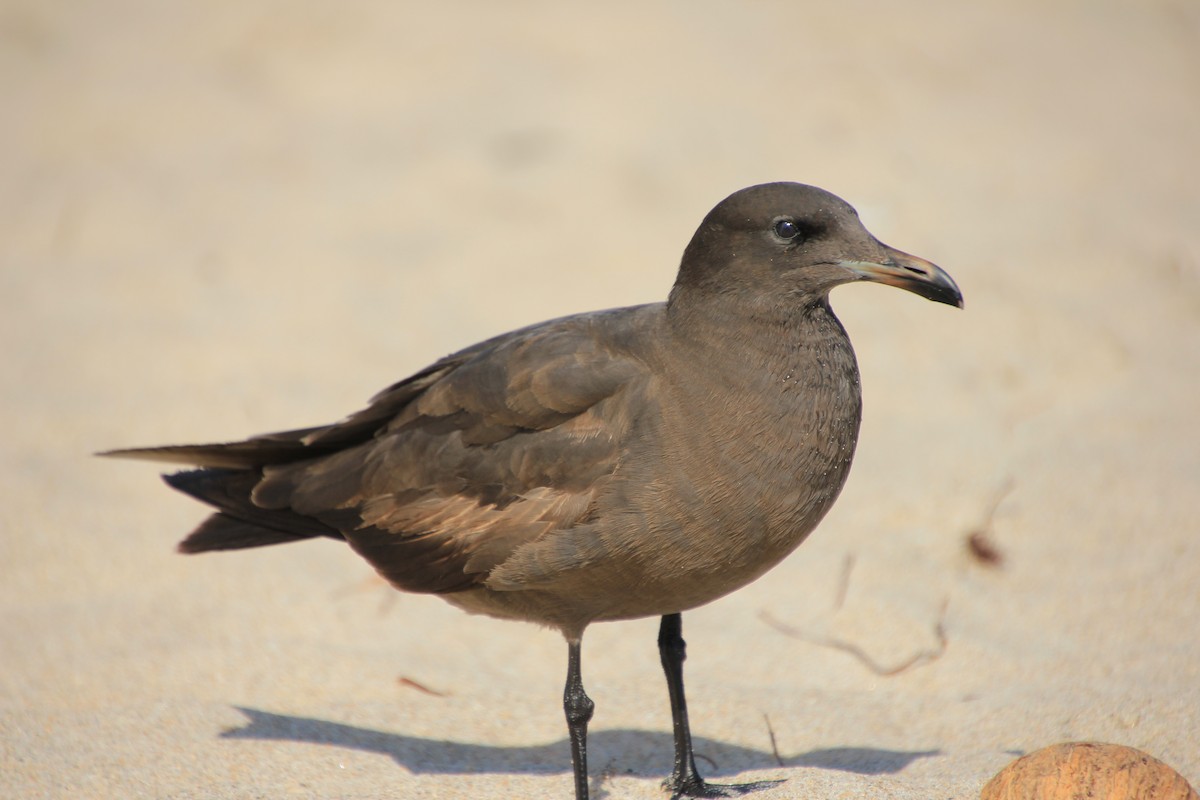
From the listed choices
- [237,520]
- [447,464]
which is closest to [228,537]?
[237,520]

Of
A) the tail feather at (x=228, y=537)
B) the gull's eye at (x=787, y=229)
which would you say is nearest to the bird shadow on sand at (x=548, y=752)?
the tail feather at (x=228, y=537)

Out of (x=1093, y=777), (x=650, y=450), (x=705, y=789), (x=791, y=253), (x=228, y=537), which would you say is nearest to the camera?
(x=1093, y=777)

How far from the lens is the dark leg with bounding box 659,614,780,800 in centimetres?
448

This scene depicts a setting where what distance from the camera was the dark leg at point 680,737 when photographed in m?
4.48

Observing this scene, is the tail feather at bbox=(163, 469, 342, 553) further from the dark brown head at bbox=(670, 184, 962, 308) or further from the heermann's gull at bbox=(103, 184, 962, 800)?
the dark brown head at bbox=(670, 184, 962, 308)

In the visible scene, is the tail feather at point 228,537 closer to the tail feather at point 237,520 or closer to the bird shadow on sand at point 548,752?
the tail feather at point 237,520

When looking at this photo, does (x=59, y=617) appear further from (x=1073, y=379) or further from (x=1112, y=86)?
(x=1112, y=86)

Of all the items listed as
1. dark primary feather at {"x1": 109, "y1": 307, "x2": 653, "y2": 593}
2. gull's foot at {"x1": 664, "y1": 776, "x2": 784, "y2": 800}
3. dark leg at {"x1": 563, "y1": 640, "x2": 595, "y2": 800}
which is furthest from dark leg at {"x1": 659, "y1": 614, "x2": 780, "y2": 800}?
dark primary feather at {"x1": 109, "y1": 307, "x2": 653, "y2": 593}

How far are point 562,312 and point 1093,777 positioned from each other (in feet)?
15.9

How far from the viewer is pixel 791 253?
4242mm

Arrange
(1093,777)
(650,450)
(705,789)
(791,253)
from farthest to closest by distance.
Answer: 1. (705,789)
2. (791,253)
3. (650,450)
4. (1093,777)

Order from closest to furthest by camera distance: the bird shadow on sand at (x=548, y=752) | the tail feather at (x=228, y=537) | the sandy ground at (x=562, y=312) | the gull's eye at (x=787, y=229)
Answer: the gull's eye at (x=787, y=229) < the bird shadow on sand at (x=548, y=752) < the tail feather at (x=228, y=537) < the sandy ground at (x=562, y=312)

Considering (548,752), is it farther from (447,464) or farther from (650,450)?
(650,450)

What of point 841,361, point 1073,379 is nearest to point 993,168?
point 1073,379
